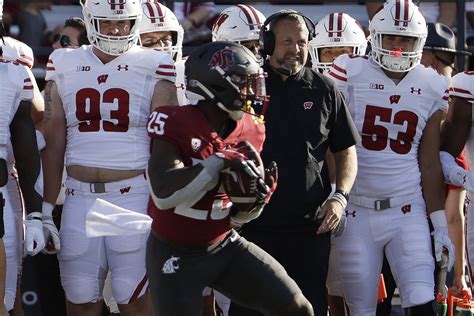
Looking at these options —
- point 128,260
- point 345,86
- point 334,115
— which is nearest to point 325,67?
point 345,86

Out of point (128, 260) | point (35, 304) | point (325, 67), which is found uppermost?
point (325, 67)

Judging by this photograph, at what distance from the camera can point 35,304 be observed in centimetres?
742

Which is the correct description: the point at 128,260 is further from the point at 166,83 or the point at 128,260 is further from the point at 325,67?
the point at 325,67

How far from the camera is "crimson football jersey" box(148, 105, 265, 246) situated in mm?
4914

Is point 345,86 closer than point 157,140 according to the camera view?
No

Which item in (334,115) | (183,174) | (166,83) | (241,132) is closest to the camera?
(183,174)

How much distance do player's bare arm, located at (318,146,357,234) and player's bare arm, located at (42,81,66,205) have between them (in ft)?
4.20

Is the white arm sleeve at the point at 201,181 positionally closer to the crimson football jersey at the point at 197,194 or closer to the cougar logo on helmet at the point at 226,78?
the crimson football jersey at the point at 197,194

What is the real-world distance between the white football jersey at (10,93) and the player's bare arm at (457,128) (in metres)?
2.03

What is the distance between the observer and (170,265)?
4.98m

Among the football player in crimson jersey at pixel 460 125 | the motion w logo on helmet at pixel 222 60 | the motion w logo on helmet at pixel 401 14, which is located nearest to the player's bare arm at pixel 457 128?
the football player in crimson jersey at pixel 460 125

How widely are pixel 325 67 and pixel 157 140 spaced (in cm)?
227

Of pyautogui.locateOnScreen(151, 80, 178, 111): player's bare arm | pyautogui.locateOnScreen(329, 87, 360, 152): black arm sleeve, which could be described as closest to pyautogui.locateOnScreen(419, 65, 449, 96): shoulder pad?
pyautogui.locateOnScreen(329, 87, 360, 152): black arm sleeve

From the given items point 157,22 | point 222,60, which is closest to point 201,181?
point 222,60
